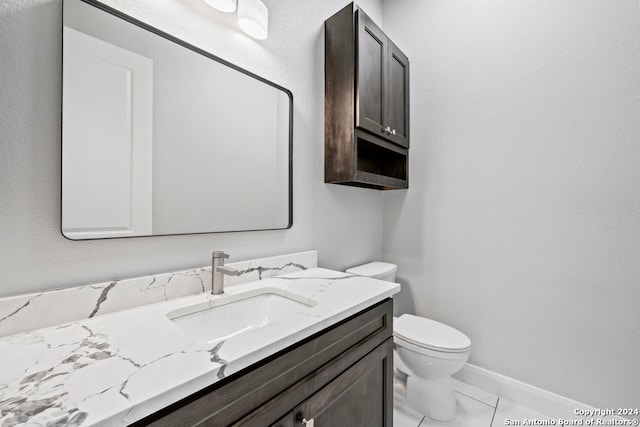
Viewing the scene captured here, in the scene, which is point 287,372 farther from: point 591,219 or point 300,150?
point 591,219

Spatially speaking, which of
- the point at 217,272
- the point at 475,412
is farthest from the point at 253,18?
the point at 475,412

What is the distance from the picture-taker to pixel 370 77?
5.18 ft

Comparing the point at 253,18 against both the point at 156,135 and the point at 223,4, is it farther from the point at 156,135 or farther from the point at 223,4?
the point at 156,135

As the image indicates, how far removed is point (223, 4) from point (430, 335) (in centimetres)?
185

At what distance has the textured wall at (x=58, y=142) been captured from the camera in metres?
0.73

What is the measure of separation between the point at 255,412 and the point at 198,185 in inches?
32.0

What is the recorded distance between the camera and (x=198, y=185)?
1109 mm

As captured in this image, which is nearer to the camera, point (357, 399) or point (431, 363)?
point (357, 399)

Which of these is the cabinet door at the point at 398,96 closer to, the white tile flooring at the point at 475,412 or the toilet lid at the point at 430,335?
the toilet lid at the point at 430,335

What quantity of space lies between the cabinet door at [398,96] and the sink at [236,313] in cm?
121

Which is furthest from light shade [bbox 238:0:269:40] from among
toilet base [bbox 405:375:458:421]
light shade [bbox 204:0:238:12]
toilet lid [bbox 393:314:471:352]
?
toilet base [bbox 405:375:458:421]

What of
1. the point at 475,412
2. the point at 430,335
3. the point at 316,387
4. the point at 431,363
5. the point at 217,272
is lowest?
the point at 475,412

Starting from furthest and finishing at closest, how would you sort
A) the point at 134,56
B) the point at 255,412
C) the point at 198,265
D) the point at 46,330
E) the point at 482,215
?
1. the point at 482,215
2. the point at 198,265
3. the point at 134,56
4. the point at 46,330
5. the point at 255,412

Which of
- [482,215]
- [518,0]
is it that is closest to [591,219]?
[482,215]
